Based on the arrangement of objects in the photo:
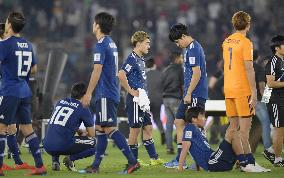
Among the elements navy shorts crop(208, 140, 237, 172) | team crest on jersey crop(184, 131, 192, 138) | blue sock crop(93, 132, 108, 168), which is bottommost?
navy shorts crop(208, 140, 237, 172)

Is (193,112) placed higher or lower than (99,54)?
lower

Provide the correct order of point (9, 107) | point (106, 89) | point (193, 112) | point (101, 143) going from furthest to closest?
point (193, 112), point (101, 143), point (106, 89), point (9, 107)

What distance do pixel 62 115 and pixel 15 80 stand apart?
3.78ft

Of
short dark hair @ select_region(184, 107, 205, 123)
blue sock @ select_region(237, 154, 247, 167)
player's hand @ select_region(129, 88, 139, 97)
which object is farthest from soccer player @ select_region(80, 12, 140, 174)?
blue sock @ select_region(237, 154, 247, 167)

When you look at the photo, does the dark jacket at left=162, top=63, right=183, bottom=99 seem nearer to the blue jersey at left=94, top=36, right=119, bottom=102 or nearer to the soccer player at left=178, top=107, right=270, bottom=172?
the soccer player at left=178, top=107, right=270, bottom=172

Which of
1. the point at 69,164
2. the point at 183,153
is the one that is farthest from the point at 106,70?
the point at 69,164

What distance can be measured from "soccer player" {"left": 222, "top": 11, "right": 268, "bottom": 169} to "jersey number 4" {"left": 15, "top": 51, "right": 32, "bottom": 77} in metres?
2.87

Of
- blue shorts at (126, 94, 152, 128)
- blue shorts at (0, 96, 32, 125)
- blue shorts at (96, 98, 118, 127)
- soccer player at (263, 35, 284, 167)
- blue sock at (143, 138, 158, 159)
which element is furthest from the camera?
blue sock at (143, 138, 158, 159)

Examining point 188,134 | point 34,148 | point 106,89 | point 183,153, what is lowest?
point 183,153

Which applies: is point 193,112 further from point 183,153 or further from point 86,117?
point 86,117

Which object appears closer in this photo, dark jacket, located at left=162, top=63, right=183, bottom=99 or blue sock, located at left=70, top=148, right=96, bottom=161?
blue sock, located at left=70, top=148, right=96, bottom=161

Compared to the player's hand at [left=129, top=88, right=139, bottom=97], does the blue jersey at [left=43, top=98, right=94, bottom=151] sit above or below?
below

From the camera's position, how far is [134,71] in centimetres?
1367

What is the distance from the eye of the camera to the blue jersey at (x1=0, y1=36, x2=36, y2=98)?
11984 millimetres
